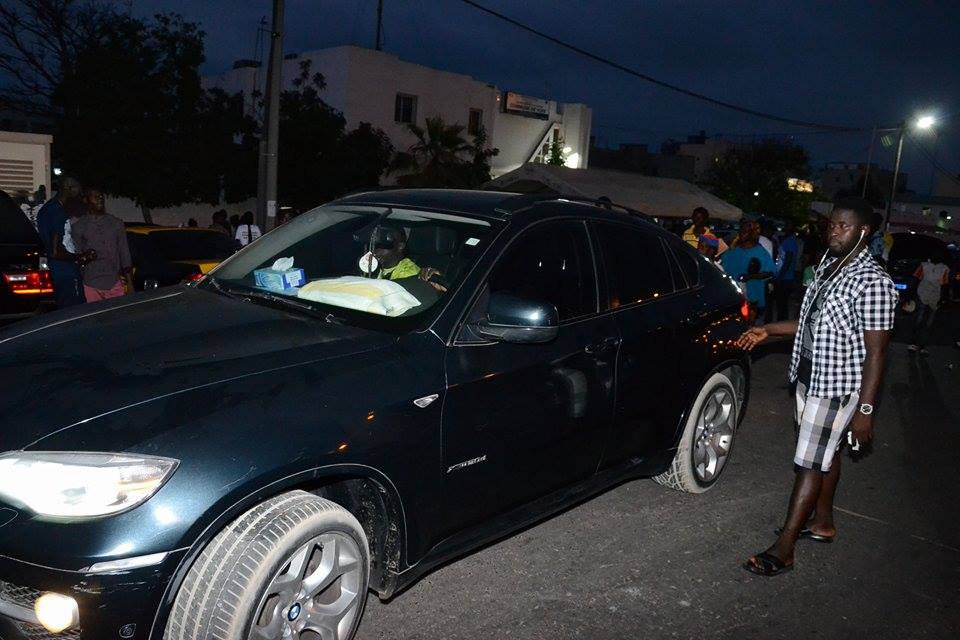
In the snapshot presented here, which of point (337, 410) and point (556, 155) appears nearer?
point (337, 410)

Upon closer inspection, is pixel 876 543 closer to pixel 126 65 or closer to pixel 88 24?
pixel 126 65

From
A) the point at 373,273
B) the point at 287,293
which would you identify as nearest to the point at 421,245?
the point at 373,273

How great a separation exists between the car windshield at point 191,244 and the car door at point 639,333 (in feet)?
21.4

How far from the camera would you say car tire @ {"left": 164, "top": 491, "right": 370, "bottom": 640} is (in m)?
2.38

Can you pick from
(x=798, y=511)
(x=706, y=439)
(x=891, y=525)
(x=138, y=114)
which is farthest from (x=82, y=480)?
(x=138, y=114)

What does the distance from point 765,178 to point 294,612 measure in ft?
191

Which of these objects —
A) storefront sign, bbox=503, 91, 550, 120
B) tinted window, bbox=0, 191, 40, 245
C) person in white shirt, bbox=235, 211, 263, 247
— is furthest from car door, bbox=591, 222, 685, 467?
storefront sign, bbox=503, 91, 550, 120

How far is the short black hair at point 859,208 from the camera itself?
Result: 3938 mm

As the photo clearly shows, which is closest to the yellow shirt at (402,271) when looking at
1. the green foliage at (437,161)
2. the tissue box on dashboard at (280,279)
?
the tissue box on dashboard at (280,279)

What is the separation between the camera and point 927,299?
11.3m

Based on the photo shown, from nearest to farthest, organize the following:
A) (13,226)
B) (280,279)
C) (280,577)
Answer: (280,577), (280,279), (13,226)

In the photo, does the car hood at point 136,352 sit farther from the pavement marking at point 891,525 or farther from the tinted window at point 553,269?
the pavement marking at point 891,525

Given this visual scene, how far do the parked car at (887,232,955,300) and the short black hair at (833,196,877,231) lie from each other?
14.2 meters

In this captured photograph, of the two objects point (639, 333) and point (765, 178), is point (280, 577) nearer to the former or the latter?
point (639, 333)
